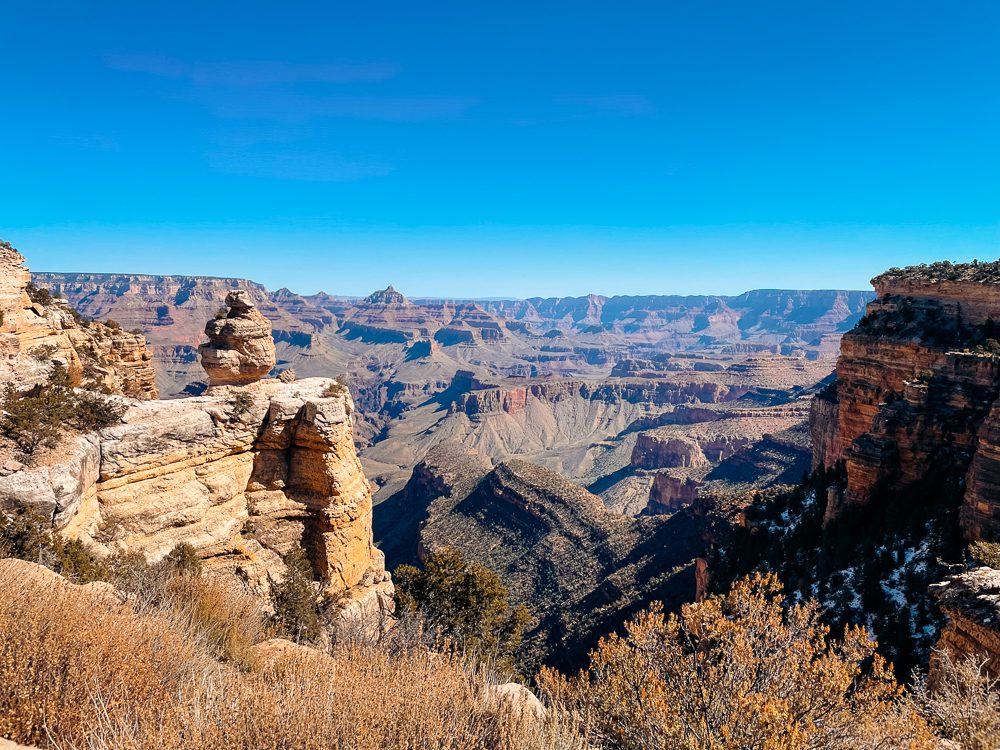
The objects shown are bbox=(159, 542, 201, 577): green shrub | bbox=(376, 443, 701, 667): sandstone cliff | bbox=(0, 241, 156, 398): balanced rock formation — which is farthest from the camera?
bbox=(376, 443, 701, 667): sandstone cliff

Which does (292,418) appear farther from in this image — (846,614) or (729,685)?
(846,614)

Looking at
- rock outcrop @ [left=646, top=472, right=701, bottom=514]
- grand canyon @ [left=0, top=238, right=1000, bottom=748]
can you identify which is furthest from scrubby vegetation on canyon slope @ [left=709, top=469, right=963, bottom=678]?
rock outcrop @ [left=646, top=472, right=701, bottom=514]

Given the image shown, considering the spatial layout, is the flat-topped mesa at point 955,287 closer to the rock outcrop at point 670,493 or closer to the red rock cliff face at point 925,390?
the red rock cliff face at point 925,390

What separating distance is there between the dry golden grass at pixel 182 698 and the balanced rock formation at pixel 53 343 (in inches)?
448

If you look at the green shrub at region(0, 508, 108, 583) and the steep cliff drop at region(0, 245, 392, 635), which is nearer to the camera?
the green shrub at region(0, 508, 108, 583)

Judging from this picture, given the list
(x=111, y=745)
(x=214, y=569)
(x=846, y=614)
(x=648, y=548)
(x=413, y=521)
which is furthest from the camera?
(x=413, y=521)

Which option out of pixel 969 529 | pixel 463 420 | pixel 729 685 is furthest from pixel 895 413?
pixel 463 420

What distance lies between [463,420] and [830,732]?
15787cm

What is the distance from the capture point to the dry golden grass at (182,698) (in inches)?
225

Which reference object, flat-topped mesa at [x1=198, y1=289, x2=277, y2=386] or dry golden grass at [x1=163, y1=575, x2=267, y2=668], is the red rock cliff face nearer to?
dry golden grass at [x1=163, y1=575, x2=267, y2=668]

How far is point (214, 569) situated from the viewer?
1549 cm

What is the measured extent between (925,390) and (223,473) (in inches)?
1119

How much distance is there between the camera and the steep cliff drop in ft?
45.0

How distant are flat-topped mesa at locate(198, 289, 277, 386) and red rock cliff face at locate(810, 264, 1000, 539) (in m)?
25.5
